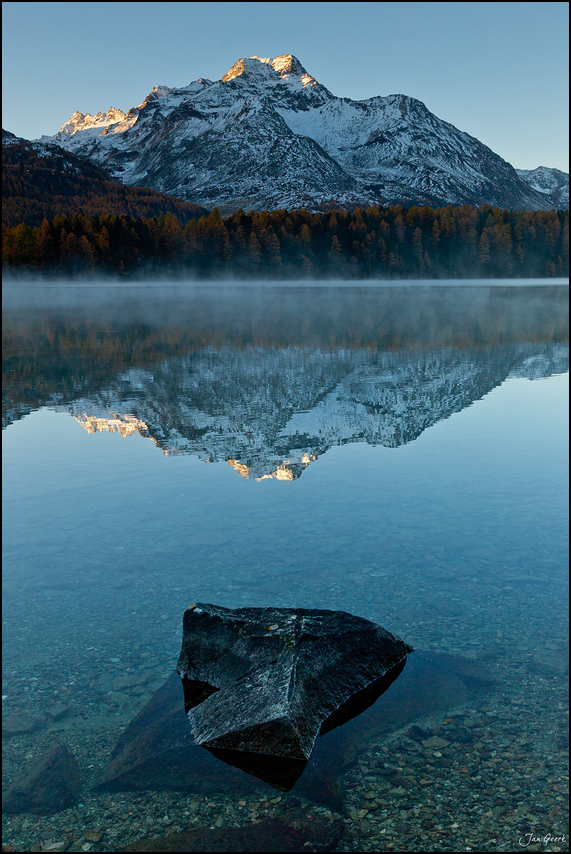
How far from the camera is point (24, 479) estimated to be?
14609 millimetres

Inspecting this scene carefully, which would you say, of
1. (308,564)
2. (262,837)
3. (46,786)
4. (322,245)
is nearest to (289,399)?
(308,564)

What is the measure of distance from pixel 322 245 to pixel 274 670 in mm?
180141

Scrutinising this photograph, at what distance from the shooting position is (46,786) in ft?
19.9

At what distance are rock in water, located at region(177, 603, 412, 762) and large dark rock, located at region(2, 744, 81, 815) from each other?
1.22m

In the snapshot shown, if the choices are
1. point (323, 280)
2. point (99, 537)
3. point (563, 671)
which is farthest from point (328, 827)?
point (323, 280)

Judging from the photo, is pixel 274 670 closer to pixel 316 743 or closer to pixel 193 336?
pixel 316 743

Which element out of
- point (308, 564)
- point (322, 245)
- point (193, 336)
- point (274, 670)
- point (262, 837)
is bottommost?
point (262, 837)

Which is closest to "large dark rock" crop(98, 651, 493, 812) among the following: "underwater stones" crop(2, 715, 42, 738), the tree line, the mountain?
"underwater stones" crop(2, 715, 42, 738)

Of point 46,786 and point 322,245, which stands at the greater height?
point 322,245

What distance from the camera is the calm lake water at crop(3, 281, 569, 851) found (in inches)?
230

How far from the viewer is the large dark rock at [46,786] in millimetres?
5848

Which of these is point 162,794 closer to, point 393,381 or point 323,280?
point 393,381

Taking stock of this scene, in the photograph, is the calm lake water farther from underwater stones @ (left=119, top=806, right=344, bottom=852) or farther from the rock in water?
the rock in water

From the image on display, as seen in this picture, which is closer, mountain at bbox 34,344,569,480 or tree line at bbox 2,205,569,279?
mountain at bbox 34,344,569,480
